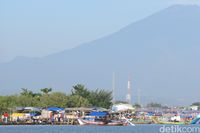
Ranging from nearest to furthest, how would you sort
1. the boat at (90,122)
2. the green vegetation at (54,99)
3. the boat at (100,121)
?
the boat at (100,121), the boat at (90,122), the green vegetation at (54,99)

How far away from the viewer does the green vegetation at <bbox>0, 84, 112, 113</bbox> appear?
108m

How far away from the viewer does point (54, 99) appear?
114 m

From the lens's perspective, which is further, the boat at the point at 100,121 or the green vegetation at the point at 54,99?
the green vegetation at the point at 54,99

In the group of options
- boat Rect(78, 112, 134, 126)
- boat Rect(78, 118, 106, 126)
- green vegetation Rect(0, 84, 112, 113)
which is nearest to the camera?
boat Rect(78, 112, 134, 126)

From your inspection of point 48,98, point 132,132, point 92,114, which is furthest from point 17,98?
point 132,132

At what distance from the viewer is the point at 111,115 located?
108 metres

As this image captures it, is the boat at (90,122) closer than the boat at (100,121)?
No

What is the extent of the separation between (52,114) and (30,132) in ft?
94.5

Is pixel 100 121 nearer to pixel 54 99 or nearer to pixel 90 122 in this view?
pixel 90 122

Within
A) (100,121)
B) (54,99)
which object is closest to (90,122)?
(100,121)

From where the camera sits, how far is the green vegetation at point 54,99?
108 metres

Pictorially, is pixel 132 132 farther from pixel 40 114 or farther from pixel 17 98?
pixel 17 98

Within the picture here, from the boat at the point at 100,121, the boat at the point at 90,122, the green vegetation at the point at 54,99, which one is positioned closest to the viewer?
the boat at the point at 100,121

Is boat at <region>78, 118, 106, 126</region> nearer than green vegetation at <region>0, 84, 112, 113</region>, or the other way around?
boat at <region>78, 118, 106, 126</region>
